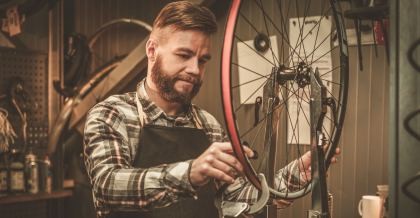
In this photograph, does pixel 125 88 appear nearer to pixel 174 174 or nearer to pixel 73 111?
pixel 73 111

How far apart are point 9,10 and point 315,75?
1.97m

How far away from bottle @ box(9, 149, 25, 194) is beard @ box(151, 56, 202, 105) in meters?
1.14

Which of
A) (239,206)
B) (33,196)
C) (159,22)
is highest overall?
(159,22)

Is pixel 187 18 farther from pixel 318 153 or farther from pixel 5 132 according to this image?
pixel 5 132

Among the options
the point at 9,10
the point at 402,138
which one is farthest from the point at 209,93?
the point at 402,138

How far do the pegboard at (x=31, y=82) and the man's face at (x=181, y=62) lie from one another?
4.18 feet

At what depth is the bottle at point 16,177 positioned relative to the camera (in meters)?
2.35

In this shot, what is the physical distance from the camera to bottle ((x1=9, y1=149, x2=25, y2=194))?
7.71 ft

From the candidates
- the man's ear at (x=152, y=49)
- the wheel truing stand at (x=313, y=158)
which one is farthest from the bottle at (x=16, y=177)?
the wheel truing stand at (x=313, y=158)

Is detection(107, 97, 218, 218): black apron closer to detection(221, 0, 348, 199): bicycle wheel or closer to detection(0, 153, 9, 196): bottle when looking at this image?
detection(221, 0, 348, 199): bicycle wheel

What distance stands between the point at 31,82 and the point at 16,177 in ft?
1.82

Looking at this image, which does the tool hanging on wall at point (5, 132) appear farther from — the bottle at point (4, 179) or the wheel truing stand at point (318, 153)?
the wheel truing stand at point (318, 153)

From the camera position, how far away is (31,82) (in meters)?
2.62

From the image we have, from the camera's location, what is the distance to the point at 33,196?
238cm
